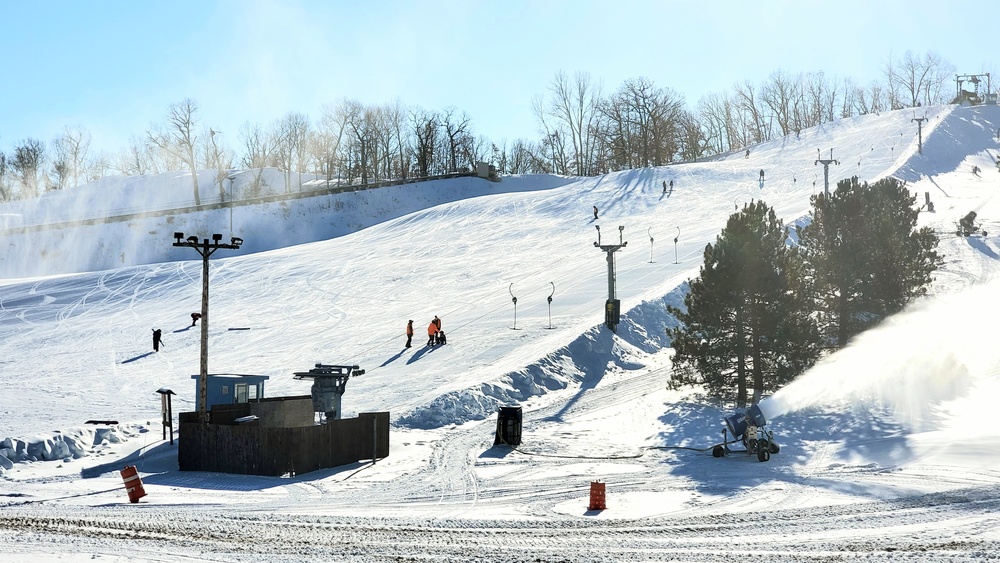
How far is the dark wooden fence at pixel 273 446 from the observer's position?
62.6 feet

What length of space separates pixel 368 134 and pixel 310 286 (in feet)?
232

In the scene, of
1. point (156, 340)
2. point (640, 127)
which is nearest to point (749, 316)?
point (156, 340)

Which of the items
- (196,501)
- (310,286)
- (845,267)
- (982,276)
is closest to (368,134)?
(310,286)

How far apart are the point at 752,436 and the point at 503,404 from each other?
9357mm

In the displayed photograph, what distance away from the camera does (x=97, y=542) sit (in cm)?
1175

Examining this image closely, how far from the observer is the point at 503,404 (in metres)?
27.1

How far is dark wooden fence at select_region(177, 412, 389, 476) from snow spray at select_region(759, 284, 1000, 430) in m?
11.1

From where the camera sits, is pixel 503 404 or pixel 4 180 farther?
pixel 4 180

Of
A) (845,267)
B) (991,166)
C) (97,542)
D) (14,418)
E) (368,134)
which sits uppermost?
(368,134)

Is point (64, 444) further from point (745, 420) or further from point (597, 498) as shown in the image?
point (745, 420)

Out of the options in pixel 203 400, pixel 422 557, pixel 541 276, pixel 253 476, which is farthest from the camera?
pixel 541 276

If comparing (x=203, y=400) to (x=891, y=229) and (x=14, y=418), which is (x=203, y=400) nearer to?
(x=14, y=418)

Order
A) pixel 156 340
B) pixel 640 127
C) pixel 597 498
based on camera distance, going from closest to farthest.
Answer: pixel 597 498 → pixel 156 340 → pixel 640 127

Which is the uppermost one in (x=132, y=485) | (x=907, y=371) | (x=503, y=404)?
(x=907, y=371)
